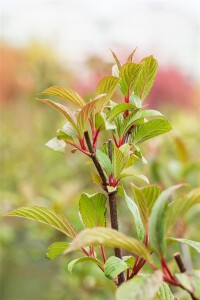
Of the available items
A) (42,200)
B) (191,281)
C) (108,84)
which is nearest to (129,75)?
(108,84)

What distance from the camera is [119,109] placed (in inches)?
23.5

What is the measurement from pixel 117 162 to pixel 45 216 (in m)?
0.10

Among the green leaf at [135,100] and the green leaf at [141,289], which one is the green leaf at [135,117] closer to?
the green leaf at [135,100]

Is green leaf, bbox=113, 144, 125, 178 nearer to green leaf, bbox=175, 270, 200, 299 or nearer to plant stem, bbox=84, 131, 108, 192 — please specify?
plant stem, bbox=84, 131, 108, 192

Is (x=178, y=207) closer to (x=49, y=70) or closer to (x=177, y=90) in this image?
(x=49, y=70)

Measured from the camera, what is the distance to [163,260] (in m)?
0.48

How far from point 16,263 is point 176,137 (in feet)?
10.1

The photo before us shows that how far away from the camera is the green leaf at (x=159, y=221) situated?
471mm

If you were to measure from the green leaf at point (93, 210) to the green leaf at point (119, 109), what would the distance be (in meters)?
0.09

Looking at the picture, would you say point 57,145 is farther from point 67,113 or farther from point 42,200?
point 42,200

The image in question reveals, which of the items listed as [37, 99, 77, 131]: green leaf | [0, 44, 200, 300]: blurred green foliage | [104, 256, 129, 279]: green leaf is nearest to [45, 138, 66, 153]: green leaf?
[37, 99, 77, 131]: green leaf

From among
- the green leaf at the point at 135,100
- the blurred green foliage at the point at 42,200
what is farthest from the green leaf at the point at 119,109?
the blurred green foliage at the point at 42,200

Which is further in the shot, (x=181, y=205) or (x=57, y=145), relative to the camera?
(x=57, y=145)

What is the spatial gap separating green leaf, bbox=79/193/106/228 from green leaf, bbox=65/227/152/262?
14 cm
